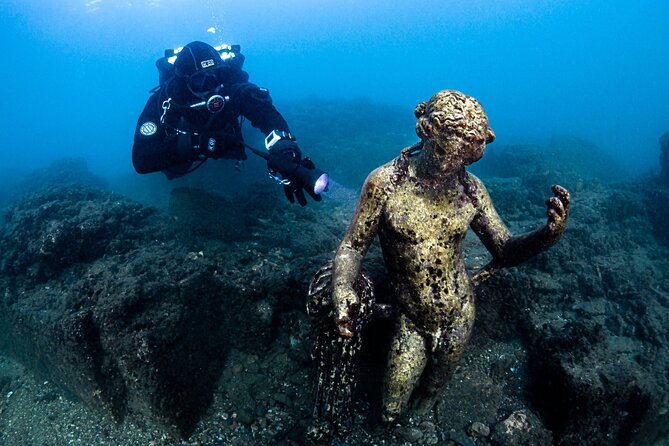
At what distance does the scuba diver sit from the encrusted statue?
238 cm

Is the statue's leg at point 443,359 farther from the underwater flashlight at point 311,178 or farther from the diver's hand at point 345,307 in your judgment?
the underwater flashlight at point 311,178

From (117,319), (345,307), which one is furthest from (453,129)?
(117,319)

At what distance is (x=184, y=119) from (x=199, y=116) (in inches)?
9.0

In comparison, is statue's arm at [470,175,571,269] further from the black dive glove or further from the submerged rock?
the submerged rock

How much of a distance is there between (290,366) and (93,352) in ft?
5.36

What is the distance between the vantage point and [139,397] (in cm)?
288

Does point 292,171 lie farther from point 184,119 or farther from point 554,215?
point 184,119

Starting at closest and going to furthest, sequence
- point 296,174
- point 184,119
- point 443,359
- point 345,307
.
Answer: point 345,307 < point 443,359 < point 296,174 < point 184,119

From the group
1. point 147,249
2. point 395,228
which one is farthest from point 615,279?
point 147,249

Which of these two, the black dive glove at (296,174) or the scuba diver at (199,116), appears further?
the scuba diver at (199,116)

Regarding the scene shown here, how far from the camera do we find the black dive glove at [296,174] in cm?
371

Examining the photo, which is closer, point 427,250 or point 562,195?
point 562,195

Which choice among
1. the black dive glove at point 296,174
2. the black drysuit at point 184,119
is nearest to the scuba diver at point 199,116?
the black drysuit at point 184,119

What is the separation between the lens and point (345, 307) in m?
1.98
